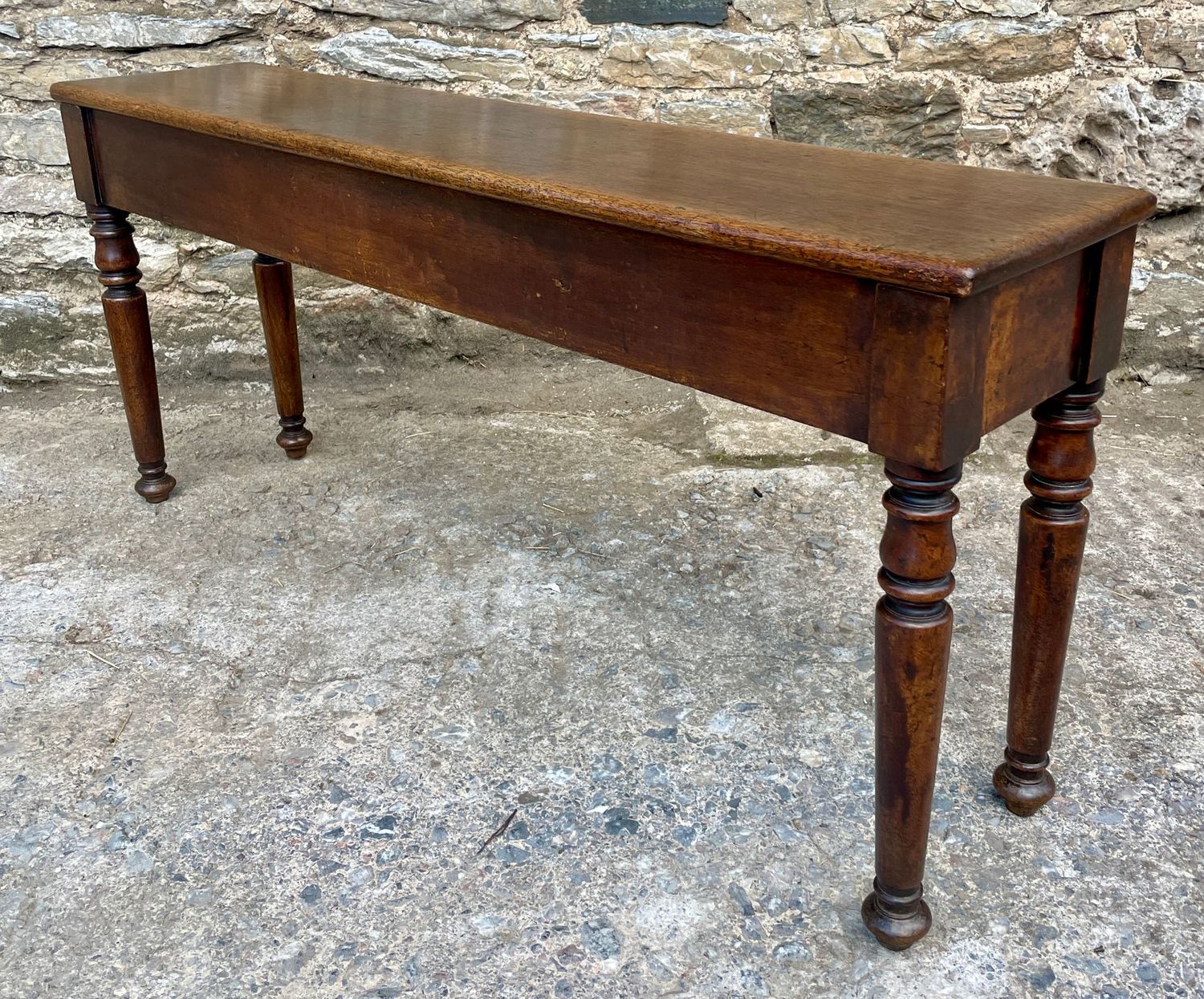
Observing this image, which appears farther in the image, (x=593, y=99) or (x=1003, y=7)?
(x=593, y=99)

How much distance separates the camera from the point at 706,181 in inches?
60.7

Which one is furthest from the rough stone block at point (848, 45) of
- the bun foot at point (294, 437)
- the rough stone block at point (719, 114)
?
the bun foot at point (294, 437)

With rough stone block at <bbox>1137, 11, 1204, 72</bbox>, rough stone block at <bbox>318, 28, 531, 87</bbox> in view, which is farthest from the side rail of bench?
rough stone block at <bbox>1137, 11, 1204, 72</bbox>

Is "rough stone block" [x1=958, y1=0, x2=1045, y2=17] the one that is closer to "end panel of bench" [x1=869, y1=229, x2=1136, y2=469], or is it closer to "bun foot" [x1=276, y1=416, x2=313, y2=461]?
"end panel of bench" [x1=869, y1=229, x2=1136, y2=469]

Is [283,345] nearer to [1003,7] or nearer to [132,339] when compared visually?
[132,339]

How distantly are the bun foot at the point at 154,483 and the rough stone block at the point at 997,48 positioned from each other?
72.4 inches

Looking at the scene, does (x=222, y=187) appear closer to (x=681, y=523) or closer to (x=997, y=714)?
(x=681, y=523)

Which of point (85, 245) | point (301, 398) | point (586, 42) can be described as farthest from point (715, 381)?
point (85, 245)

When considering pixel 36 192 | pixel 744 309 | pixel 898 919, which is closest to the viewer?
pixel 744 309

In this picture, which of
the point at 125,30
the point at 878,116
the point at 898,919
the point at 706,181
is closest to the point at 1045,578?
the point at 898,919

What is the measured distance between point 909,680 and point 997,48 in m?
1.97

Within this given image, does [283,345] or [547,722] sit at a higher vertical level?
[283,345]

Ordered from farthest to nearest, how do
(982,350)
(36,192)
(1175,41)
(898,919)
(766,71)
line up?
(36,192) < (766,71) < (1175,41) < (898,919) < (982,350)

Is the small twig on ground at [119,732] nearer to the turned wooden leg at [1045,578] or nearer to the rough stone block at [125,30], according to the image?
the turned wooden leg at [1045,578]
